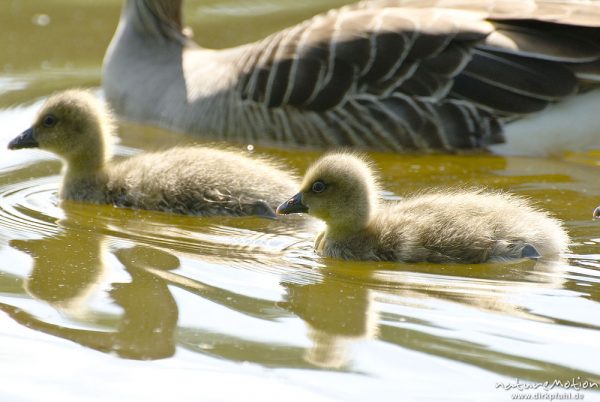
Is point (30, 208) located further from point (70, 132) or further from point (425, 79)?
point (425, 79)

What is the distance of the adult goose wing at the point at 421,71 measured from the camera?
8703 millimetres

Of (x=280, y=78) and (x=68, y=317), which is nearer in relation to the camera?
(x=68, y=317)

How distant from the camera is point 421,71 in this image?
880 cm

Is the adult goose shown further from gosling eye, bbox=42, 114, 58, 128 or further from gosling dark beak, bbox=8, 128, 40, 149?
gosling dark beak, bbox=8, 128, 40, 149

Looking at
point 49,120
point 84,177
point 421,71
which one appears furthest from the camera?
point 421,71

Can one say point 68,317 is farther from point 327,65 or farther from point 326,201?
point 327,65

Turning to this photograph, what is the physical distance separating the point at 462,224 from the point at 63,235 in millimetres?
2152

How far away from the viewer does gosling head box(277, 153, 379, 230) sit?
21.8ft

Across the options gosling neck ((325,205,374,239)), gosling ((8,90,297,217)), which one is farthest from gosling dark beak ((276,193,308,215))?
gosling ((8,90,297,217))

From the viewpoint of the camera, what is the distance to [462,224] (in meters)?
6.42

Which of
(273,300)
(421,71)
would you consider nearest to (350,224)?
(273,300)

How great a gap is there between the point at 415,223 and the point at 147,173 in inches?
74.5

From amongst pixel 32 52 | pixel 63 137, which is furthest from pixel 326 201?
pixel 32 52

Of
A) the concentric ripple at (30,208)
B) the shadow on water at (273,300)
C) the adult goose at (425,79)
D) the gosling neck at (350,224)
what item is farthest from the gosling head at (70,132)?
the gosling neck at (350,224)
